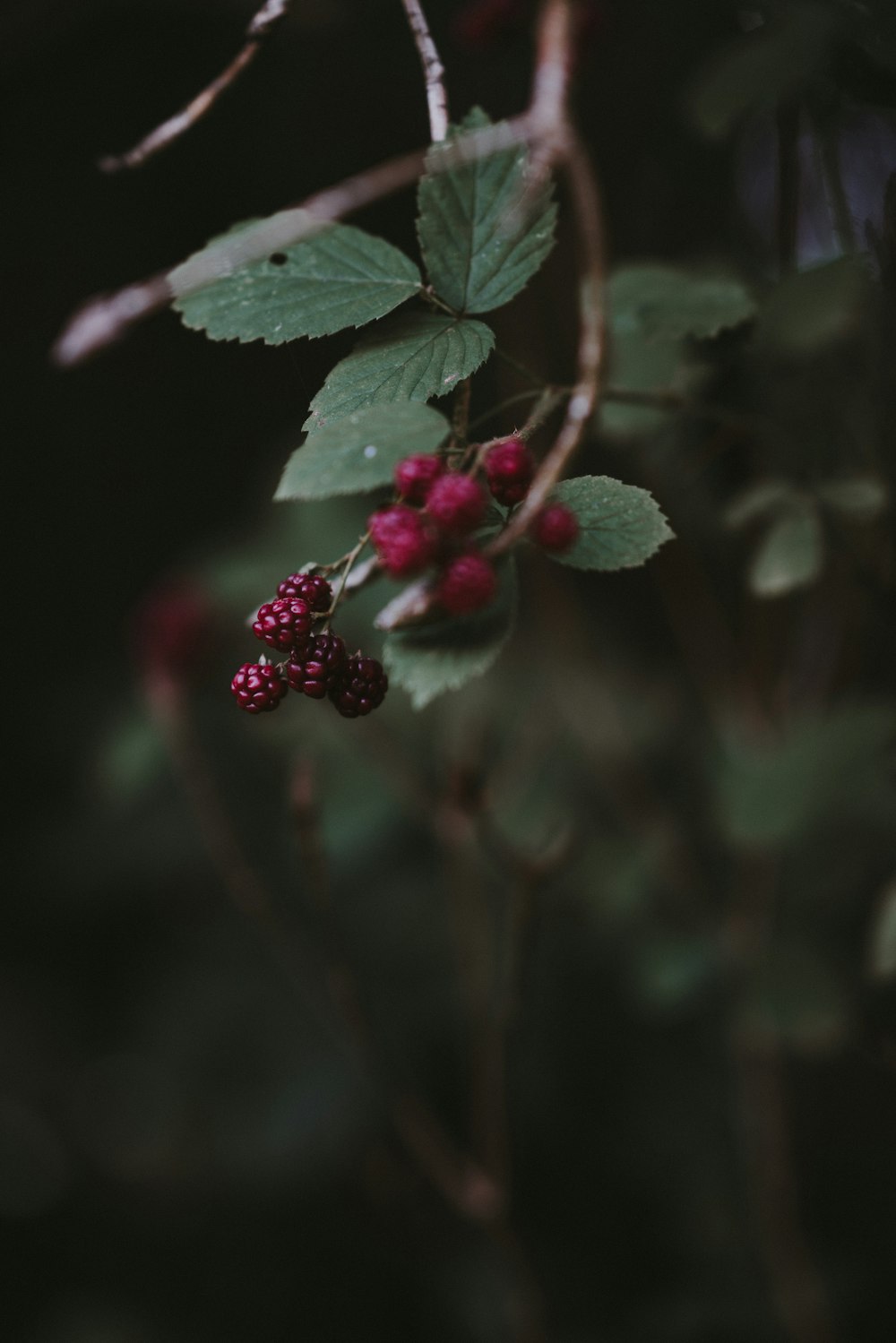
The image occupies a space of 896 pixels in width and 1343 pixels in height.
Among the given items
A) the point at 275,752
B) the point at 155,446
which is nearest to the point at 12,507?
the point at 155,446

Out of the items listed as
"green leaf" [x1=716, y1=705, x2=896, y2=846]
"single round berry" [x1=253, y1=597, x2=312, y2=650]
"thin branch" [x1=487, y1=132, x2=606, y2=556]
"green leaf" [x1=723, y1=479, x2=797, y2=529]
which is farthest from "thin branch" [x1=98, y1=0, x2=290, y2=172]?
"green leaf" [x1=716, y1=705, x2=896, y2=846]

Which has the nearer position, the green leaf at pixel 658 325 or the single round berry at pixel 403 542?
the single round berry at pixel 403 542

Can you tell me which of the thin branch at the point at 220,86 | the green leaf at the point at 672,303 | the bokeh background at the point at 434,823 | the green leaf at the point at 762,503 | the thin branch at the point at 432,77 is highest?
the thin branch at the point at 220,86

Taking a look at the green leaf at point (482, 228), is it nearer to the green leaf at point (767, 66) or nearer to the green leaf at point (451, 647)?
the green leaf at point (451, 647)

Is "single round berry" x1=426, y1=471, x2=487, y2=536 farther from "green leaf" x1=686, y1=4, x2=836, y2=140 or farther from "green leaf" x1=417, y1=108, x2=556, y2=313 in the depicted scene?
"green leaf" x1=686, y1=4, x2=836, y2=140

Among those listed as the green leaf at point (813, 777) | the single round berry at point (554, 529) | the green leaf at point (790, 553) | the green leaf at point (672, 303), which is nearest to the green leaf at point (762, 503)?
the green leaf at point (790, 553)

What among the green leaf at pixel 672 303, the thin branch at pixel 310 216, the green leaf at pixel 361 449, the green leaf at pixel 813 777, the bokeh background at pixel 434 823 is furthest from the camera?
the bokeh background at pixel 434 823

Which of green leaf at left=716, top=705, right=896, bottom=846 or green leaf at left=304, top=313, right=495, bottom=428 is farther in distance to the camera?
green leaf at left=716, top=705, right=896, bottom=846
